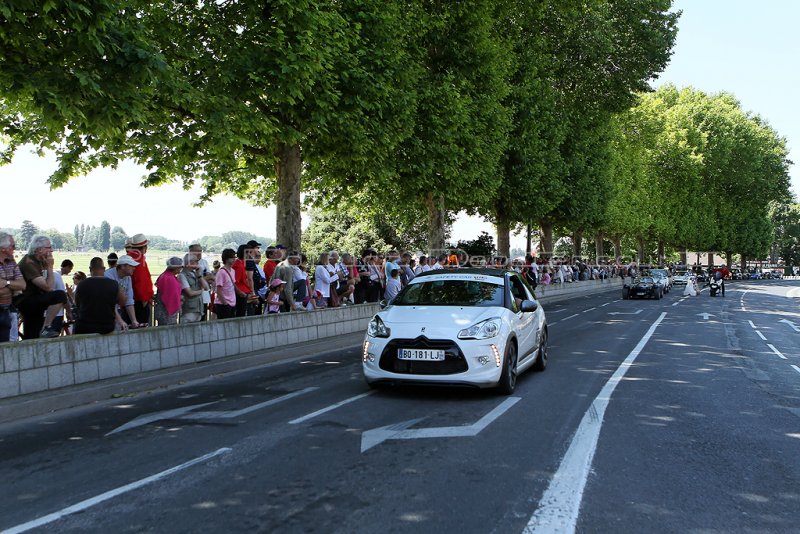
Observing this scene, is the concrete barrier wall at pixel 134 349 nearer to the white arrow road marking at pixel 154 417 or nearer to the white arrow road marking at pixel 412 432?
the white arrow road marking at pixel 154 417

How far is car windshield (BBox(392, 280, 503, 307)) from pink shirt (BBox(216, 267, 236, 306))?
418cm

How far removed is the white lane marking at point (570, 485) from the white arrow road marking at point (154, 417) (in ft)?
14.6

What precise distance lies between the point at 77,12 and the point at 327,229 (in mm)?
51542

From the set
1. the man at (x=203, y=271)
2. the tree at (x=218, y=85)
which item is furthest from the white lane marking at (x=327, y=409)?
the tree at (x=218, y=85)

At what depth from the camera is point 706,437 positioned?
6.66 m

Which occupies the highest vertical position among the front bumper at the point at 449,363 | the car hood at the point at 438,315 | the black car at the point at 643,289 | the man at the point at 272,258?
the man at the point at 272,258

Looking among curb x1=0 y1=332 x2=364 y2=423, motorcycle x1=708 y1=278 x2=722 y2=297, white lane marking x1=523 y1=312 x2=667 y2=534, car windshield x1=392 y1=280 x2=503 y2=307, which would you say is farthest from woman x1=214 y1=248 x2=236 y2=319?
motorcycle x1=708 y1=278 x2=722 y2=297

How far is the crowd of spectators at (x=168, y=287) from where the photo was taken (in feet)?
28.7

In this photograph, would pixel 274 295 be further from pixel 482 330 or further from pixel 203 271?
pixel 482 330

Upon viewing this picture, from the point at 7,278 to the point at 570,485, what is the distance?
23.4 ft

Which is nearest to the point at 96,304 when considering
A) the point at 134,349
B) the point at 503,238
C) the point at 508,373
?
the point at 134,349

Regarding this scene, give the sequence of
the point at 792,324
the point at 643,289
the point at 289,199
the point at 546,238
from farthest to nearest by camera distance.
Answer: the point at 546,238 < the point at 643,289 < the point at 792,324 < the point at 289,199

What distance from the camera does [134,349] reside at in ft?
31.3

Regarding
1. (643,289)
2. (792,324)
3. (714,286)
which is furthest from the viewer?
(714,286)
